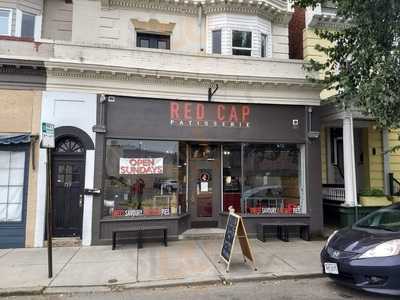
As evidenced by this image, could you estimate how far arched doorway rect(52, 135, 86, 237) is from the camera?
10.5 metres

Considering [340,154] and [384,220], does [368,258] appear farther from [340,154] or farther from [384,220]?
[340,154]

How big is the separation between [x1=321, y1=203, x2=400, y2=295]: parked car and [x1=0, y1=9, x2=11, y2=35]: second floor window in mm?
11799

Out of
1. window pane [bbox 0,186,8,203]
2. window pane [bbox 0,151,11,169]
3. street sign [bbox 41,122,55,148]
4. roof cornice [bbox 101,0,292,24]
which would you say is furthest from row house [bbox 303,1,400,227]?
window pane [bbox 0,186,8,203]

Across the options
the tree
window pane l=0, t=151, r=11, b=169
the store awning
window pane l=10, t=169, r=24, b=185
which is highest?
the tree

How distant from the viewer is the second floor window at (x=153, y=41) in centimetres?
1337

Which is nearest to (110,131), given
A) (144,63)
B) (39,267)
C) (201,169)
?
(144,63)

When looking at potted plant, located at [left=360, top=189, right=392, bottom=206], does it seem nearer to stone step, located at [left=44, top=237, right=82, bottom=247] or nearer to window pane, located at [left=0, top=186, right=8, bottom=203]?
stone step, located at [left=44, top=237, right=82, bottom=247]

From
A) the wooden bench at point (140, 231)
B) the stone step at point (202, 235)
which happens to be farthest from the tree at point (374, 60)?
the wooden bench at point (140, 231)

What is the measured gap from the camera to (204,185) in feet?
40.1

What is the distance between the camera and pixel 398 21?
848 centimetres

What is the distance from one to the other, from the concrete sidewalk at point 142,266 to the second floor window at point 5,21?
717cm

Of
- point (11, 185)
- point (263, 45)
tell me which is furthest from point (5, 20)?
point (263, 45)

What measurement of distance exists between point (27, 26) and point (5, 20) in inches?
27.0

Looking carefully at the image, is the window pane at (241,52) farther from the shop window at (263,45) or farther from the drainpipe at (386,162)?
the drainpipe at (386,162)
